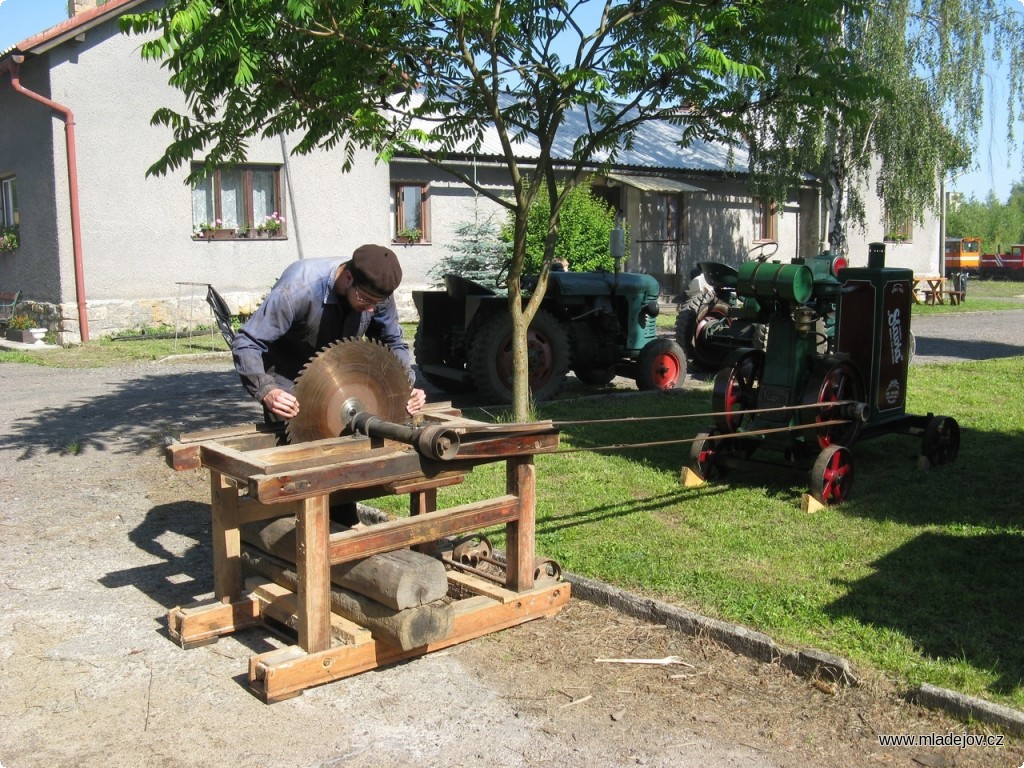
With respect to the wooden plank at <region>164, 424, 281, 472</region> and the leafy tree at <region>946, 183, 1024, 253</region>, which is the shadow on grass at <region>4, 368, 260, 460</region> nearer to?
the wooden plank at <region>164, 424, 281, 472</region>

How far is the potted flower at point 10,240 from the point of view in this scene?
17.8 m

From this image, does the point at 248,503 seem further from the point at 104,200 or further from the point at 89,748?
the point at 104,200

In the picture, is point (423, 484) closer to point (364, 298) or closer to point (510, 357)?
point (364, 298)

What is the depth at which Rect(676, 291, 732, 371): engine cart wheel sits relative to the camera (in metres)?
11.8

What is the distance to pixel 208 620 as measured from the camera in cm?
436

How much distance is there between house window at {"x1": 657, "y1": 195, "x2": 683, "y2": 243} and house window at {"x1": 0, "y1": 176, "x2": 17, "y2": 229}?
1415 cm

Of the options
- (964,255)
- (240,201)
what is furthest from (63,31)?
(964,255)

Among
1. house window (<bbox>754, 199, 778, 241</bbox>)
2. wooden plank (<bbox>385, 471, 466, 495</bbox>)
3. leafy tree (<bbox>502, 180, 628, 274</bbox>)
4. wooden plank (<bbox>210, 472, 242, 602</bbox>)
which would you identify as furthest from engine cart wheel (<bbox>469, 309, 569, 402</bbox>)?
house window (<bbox>754, 199, 778, 241</bbox>)

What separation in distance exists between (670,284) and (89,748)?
869 inches

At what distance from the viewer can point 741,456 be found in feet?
22.3

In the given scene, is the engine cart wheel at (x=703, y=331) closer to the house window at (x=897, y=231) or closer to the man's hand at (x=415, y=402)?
the man's hand at (x=415, y=402)

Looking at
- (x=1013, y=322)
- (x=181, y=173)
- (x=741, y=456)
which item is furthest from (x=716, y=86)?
(x=1013, y=322)

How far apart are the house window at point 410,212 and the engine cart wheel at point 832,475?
48.5 feet

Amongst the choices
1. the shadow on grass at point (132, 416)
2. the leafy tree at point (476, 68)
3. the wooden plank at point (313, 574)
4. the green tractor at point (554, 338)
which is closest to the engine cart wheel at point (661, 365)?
the green tractor at point (554, 338)
